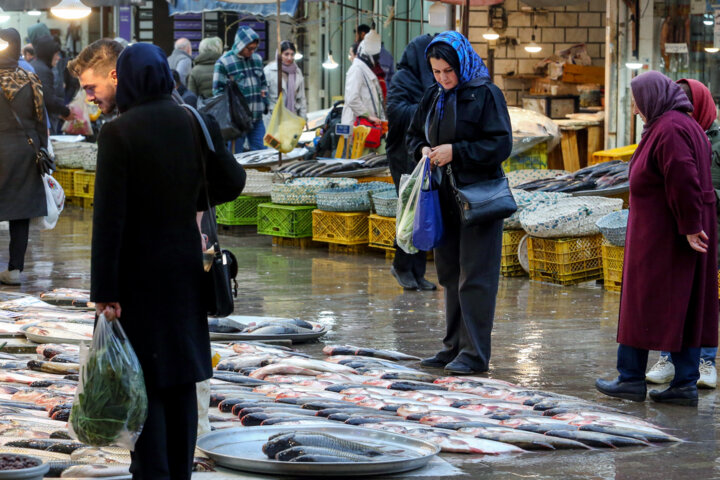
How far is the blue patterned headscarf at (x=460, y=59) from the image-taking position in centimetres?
686

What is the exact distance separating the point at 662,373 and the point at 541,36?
15529 mm

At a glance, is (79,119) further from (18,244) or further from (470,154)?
(470,154)

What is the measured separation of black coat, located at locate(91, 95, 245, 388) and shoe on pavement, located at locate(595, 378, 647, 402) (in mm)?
2938

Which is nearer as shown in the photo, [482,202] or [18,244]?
[482,202]

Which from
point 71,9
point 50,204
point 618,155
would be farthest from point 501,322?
point 71,9

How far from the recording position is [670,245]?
616cm

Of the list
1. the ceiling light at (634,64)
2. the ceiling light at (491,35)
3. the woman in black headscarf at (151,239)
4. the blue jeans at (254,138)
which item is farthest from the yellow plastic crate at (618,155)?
the woman in black headscarf at (151,239)

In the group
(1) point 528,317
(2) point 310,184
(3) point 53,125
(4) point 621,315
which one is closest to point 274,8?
(3) point 53,125

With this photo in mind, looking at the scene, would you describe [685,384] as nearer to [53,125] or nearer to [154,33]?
[53,125]

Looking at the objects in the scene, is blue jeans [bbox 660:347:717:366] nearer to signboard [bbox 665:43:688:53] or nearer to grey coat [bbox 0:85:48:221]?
grey coat [bbox 0:85:48:221]

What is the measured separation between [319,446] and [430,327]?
384cm

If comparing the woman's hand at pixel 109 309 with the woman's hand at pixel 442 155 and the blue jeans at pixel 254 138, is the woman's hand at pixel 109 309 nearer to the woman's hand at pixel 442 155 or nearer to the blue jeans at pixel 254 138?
the woman's hand at pixel 442 155

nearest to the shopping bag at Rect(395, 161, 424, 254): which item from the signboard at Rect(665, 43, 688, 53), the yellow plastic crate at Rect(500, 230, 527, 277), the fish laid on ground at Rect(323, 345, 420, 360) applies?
the fish laid on ground at Rect(323, 345, 420, 360)

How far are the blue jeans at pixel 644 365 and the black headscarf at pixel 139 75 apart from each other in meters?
3.26
